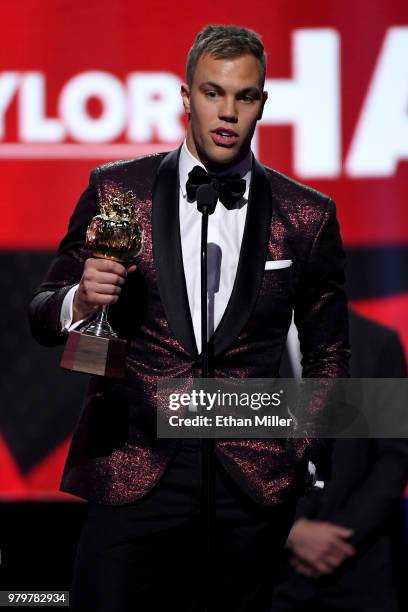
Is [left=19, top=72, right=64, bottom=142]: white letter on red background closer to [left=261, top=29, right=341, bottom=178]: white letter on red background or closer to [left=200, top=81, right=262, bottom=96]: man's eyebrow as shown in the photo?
[left=261, top=29, right=341, bottom=178]: white letter on red background

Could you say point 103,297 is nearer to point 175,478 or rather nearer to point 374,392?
point 175,478

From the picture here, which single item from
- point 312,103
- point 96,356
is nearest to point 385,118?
point 312,103

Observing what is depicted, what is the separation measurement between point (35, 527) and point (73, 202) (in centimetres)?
106

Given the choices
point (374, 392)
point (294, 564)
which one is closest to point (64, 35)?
point (374, 392)

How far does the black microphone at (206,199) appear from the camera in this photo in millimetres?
1638

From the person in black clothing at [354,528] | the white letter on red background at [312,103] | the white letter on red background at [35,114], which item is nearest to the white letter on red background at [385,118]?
the white letter on red background at [312,103]

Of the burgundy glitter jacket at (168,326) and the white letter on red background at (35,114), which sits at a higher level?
the white letter on red background at (35,114)

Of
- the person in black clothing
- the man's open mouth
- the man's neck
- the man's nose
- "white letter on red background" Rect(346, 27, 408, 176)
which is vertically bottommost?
the person in black clothing

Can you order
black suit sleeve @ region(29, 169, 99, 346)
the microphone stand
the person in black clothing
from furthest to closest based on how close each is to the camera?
the person in black clothing < black suit sleeve @ region(29, 169, 99, 346) < the microphone stand

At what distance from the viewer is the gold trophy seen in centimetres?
165

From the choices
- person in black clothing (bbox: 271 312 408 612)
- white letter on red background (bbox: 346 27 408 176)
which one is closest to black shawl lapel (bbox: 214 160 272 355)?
person in black clothing (bbox: 271 312 408 612)

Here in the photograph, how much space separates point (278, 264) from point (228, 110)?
308mm

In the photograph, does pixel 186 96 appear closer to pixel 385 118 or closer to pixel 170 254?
pixel 170 254

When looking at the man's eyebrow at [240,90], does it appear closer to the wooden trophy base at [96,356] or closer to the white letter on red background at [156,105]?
the wooden trophy base at [96,356]
